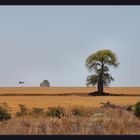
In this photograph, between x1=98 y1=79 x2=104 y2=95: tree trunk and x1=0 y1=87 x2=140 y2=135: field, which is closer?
x1=0 y1=87 x2=140 y2=135: field

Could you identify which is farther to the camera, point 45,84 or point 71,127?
point 45,84

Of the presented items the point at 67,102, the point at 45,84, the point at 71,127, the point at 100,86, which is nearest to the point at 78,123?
the point at 71,127

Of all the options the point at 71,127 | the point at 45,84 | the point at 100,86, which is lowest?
the point at 71,127

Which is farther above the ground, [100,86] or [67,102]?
[100,86]

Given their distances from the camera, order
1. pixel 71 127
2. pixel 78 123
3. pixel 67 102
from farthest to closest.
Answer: pixel 67 102 < pixel 78 123 < pixel 71 127

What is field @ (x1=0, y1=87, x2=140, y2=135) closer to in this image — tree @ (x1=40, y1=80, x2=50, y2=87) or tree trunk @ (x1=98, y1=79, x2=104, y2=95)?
tree trunk @ (x1=98, y1=79, x2=104, y2=95)
